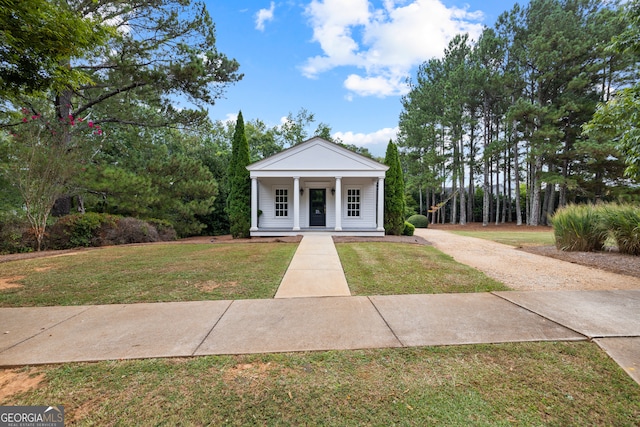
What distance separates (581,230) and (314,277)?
851 cm

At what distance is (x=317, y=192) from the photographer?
603 inches

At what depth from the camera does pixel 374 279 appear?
207 inches

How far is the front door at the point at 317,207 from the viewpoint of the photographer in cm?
1527

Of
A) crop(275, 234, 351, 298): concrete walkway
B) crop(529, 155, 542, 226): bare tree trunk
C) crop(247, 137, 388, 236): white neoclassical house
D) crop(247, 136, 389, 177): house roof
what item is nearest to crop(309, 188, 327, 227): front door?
crop(247, 137, 388, 236): white neoclassical house

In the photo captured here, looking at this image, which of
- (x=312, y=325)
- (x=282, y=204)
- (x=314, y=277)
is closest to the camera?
(x=312, y=325)

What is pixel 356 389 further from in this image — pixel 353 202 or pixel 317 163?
pixel 353 202

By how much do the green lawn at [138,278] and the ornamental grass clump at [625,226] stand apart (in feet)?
29.7

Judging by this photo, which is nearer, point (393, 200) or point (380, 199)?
point (380, 199)

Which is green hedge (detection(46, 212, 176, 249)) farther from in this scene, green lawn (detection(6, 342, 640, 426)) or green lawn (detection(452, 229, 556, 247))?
green lawn (detection(452, 229, 556, 247))

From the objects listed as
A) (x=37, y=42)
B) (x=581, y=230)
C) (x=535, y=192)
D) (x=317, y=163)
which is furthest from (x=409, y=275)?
(x=535, y=192)

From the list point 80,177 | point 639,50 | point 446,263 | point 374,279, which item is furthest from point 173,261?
point 639,50

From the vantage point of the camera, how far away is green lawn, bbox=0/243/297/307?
14.1ft

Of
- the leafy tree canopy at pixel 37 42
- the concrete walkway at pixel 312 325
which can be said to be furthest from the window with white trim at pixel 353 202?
the leafy tree canopy at pixel 37 42
